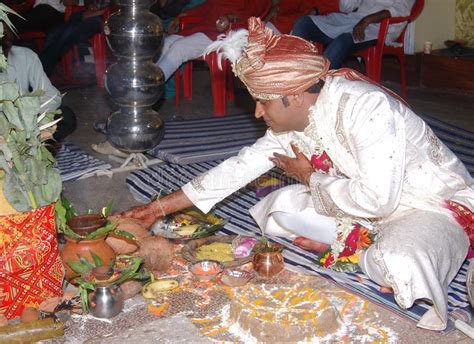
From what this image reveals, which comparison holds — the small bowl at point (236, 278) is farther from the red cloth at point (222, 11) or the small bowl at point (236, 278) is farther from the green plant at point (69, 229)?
the red cloth at point (222, 11)

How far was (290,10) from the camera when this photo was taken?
26.2 feet

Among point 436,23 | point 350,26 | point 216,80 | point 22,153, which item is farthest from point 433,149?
point 436,23

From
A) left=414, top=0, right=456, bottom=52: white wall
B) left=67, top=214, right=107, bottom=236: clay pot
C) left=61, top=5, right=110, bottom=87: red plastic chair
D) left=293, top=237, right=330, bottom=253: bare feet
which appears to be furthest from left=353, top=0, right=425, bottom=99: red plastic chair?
left=67, top=214, right=107, bottom=236: clay pot

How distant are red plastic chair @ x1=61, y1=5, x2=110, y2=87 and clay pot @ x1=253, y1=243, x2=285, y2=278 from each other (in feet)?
18.2

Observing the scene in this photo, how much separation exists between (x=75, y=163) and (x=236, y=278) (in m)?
2.54

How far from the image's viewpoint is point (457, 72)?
320 inches

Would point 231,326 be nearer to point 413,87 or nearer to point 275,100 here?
point 275,100

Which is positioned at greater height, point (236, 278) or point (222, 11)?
point (222, 11)

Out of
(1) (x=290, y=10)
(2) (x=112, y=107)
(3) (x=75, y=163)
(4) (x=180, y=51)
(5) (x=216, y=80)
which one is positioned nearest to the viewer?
Answer: (3) (x=75, y=163)

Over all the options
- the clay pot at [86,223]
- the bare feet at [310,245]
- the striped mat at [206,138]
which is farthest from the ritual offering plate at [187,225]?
the striped mat at [206,138]

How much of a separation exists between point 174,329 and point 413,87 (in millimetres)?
6502

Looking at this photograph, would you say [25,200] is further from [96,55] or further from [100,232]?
[96,55]

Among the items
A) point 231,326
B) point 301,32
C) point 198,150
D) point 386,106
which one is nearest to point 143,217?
point 231,326

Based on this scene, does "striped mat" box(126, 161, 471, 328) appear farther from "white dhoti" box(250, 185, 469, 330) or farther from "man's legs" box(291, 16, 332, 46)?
"man's legs" box(291, 16, 332, 46)
